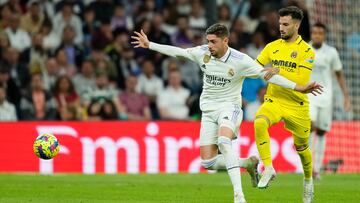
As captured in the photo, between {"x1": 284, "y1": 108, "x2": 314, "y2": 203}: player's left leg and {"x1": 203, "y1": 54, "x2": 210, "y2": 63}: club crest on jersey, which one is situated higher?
{"x1": 203, "y1": 54, "x2": 210, "y2": 63}: club crest on jersey

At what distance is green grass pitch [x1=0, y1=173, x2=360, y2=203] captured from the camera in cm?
1334

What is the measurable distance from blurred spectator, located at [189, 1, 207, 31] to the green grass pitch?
24.4ft

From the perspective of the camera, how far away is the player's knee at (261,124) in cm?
1289

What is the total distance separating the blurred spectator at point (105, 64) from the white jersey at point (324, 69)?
672 centimetres

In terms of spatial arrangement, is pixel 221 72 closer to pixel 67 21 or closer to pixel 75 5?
pixel 67 21

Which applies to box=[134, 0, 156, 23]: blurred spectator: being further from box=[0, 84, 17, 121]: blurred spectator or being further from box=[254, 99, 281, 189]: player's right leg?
box=[254, 99, 281, 189]: player's right leg

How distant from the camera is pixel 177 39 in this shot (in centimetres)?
2512

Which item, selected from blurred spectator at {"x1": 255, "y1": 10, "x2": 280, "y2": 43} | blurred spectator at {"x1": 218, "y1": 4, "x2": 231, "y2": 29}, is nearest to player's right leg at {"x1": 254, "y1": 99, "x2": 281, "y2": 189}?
blurred spectator at {"x1": 255, "y1": 10, "x2": 280, "y2": 43}

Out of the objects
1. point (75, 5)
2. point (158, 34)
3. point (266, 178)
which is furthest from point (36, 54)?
point (266, 178)

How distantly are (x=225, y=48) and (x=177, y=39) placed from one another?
12.3 metres

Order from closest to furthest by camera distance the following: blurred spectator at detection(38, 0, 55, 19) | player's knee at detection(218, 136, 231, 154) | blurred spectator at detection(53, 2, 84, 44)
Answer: player's knee at detection(218, 136, 231, 154) → blurred spectator at detection(53, 2, 84, 44) → blurred spectator at detection(38, 0, 55, 19)

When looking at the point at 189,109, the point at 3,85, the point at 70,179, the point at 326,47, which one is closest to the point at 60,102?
the point at 3,85

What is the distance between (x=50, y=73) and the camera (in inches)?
897

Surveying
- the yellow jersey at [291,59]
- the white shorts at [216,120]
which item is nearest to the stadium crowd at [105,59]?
the yellow jersey at [291,59]
